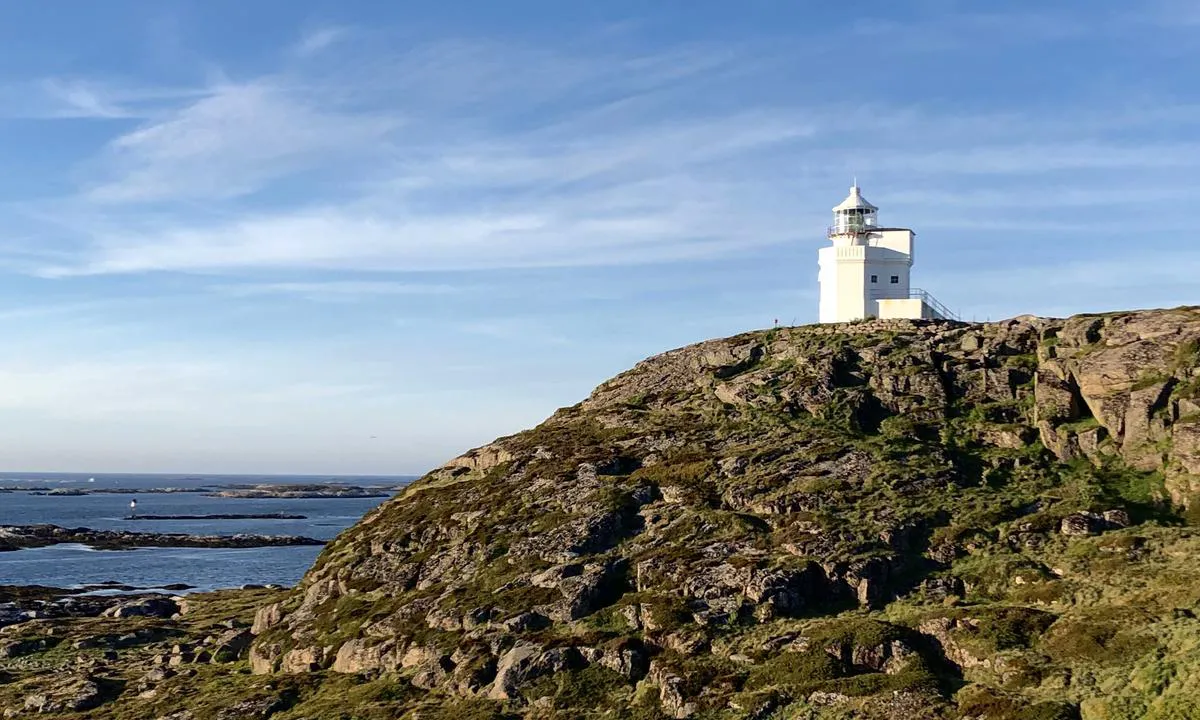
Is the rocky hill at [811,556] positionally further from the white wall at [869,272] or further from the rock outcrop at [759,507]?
the white wall at [869,272]

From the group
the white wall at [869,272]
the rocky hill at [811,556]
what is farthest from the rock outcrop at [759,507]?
the white wall at [869,272]

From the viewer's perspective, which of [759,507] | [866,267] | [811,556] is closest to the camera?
[811,556]

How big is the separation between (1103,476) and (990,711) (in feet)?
89.3

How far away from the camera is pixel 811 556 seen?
200 feet

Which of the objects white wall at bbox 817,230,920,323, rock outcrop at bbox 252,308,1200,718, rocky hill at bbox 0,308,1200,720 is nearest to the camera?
rocky hill at bbox 0,308,1200,720

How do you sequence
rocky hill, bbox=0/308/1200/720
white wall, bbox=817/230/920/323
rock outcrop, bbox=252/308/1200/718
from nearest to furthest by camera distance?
rocky hill, bbox=0/308/1200/720
rock outcrop, bbox=252/308/1200/718
white wall, bbox=817/230/920/323

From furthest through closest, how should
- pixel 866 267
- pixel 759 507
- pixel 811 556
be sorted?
pixel 866 267 → pixel 759 507 → pixel 811 556

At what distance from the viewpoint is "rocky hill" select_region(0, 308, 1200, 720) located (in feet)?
165

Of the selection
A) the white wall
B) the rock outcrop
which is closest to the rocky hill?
the rock outcrop

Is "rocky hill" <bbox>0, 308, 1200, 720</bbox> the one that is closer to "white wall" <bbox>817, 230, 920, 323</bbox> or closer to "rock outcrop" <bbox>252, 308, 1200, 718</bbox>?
"rock outcrop" <bbox>252, 308, 1200, 718</bbox>

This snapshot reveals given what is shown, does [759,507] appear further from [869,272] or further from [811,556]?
[869,272]

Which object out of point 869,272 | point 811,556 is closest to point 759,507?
point 811,556

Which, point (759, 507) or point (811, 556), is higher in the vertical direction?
point (759, 507)

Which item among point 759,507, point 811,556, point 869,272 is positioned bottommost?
point 811,556
